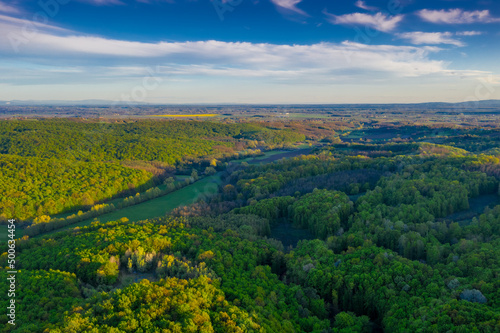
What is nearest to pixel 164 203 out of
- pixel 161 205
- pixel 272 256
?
pixel 161 205

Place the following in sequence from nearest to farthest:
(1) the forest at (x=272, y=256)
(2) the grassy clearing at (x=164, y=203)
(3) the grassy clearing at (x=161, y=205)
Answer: (1) the forest at (x=272, y=256), (3) the grassy clearing at (x=161, y=205), (2) the grassy clearing at (x=164, y=203)

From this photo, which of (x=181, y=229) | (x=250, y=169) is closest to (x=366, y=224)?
(x=181, y=229)

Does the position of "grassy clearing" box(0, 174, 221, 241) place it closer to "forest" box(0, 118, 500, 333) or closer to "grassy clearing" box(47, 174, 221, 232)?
"grassy clearing" box(47, 174, 221, 232)

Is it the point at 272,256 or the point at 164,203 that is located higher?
the point at 272,256

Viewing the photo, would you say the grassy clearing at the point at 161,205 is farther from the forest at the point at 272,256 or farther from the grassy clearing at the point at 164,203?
the forest at the point at 272,256

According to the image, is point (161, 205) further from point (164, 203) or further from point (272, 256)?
point (272, 256)

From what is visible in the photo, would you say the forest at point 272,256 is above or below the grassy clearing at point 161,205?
above

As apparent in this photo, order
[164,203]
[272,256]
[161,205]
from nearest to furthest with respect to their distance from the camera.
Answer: [272,256], [161,205], [164,203]

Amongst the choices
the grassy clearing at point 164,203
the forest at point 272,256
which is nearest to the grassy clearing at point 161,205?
the grassy clearing at point 164,203
